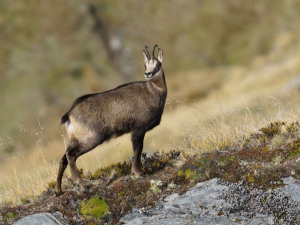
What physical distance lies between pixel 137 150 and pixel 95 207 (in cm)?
185

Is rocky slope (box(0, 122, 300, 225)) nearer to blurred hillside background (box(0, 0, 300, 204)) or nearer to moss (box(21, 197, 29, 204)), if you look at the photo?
moss (box(21, 197, 29, 204))

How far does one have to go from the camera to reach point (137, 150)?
8930 mm

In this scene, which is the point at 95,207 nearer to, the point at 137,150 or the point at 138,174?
the point at 138,174

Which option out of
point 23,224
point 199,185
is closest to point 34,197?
point 23,224

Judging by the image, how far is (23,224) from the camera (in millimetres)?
6941

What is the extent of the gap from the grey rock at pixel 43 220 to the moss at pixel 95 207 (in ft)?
1.33

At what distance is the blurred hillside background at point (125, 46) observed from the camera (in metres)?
58.1

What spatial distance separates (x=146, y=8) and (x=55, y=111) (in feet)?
82.8

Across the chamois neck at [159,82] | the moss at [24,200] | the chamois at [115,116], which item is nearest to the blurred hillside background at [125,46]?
the chamois neck at [159,82]

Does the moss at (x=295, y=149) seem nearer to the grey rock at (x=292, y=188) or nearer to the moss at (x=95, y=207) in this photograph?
the grey rock at (x=292, y=188)

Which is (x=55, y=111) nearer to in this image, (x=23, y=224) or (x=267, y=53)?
(x=267, y=53)

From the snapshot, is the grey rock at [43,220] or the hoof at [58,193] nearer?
the grey rock at [43,220]

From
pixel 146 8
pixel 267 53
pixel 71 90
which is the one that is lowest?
pixel 267 53

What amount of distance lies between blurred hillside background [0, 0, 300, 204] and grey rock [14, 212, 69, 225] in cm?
4598
